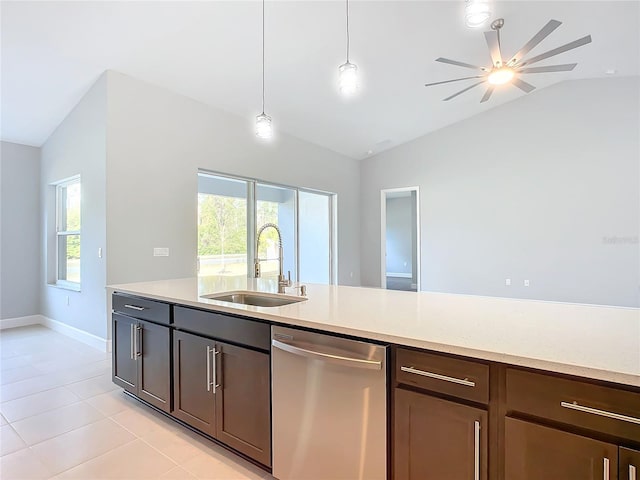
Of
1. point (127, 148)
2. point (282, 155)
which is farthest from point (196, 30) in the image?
point (282, 155)

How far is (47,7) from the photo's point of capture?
9.53 ft

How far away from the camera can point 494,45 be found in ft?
10.8

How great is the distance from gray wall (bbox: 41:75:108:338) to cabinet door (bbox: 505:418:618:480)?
4.04 metres

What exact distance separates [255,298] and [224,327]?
20.8 inches

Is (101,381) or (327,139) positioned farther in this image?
(327,139)

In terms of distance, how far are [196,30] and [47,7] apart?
1.19m

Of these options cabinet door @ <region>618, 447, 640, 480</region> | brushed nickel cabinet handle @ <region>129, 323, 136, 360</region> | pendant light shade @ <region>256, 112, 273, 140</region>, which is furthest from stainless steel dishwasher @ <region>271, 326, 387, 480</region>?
pendant light shade @ <region>256, 112, 273, 140</region>

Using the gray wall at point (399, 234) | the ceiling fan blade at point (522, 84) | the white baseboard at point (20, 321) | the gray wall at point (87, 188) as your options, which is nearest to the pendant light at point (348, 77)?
the ceiling fan blade at point (522, 84)

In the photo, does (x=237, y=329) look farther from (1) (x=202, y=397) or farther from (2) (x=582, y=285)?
(2) (x=582, y=285)

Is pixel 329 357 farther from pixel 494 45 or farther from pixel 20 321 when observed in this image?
pixel 20 321

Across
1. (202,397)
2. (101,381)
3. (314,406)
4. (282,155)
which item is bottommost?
(101,381)

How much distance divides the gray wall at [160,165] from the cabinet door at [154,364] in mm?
1798

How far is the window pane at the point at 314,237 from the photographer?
6.70 metres

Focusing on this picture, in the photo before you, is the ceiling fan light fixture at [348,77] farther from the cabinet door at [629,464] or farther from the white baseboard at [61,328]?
the white baseboard at [61,328]
